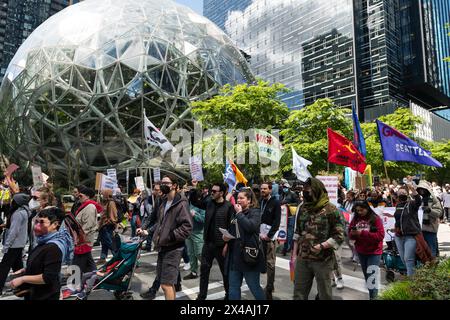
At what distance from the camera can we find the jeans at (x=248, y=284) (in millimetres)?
4328

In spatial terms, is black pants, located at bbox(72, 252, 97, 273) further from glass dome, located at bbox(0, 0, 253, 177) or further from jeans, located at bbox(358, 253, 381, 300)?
glass dome, located at bbox(0, 0, 253, 177)

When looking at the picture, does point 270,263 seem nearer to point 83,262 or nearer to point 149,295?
point 149,295

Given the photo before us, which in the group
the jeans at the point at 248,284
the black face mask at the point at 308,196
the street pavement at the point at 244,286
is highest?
the black face mask at the point at 308,196

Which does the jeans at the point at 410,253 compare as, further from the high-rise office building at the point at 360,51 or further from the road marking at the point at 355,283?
the high-rise office building at the point at 360,51

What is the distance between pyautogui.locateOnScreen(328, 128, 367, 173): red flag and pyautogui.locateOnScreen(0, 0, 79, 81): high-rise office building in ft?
382

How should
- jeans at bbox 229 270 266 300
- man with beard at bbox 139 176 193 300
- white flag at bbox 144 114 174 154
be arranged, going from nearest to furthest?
1. jeans at bbox 229 270 266 300
2. man with beard at bbox 139 176 193 300
3. white flag at bbox 144 114 174 154

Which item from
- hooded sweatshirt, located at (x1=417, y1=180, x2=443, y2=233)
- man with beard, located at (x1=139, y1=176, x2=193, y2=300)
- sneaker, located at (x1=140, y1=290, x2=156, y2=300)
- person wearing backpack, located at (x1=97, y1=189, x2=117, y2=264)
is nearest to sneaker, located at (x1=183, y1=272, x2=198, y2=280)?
sneaker, located at (x1=140, y1=290, x2=156, y2=300)

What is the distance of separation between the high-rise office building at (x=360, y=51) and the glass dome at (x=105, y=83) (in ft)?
139

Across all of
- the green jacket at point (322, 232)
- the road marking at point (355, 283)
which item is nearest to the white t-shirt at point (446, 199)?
the road marking at point (355, 283)

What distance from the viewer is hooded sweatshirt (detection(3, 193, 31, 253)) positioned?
567 cm

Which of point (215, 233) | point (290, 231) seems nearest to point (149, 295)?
point (215, 233)

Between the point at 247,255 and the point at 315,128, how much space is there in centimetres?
1754

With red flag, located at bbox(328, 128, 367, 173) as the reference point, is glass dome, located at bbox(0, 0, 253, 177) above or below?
above
